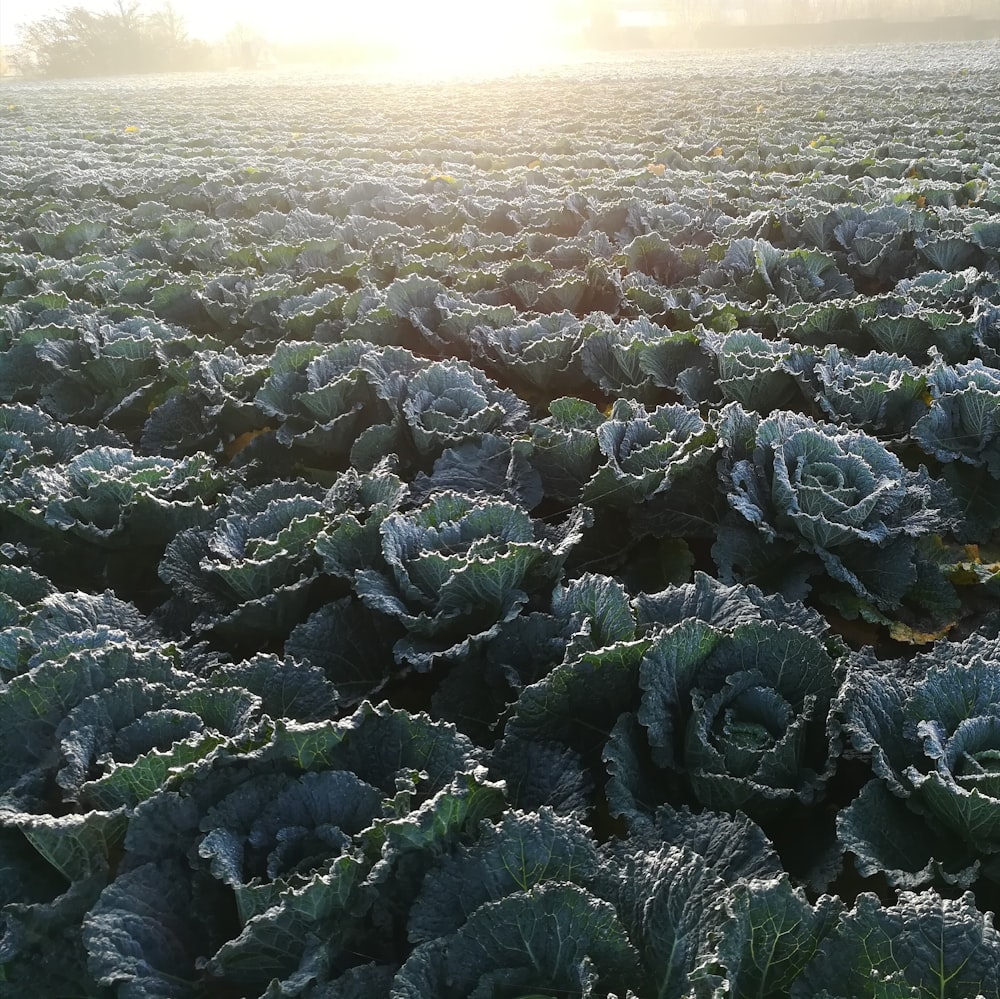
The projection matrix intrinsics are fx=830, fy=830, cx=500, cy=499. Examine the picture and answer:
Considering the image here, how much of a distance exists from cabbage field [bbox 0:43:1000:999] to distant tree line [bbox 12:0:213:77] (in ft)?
212

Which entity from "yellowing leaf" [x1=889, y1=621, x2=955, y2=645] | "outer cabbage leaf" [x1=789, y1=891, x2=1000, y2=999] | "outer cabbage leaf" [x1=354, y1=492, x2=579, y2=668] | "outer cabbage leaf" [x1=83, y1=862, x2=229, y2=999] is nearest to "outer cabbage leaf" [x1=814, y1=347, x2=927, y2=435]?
"yellowing leaf" [x1=889, y1=621, x2=955, y2=645]

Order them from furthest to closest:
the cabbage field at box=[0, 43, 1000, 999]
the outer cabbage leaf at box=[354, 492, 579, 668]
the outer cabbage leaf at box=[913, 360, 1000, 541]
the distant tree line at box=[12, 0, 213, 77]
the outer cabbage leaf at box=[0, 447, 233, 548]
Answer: the distant tree line at box=[12, 0, 213, 77]
the outer cabbage leaf at box=[913, 360, 1000, 541]
the outer cabbage leaf at box=[0, 447, 233, 548]
the outer cabbage leaf at box=[354, 492, 579, 668]
the cabbage field at box=[0, 43, 1000, 999]

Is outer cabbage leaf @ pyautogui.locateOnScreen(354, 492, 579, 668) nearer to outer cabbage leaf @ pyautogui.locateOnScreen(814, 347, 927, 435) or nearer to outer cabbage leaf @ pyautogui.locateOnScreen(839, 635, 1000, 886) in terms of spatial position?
outer cabbage leaf @ pyautogui.locateOnScreen(839, 635, 1000, 886)

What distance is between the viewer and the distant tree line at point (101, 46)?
56656mm

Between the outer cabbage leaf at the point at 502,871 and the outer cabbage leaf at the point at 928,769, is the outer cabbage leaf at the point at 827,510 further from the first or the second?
the outer cabbage leaf at the point at 502,871

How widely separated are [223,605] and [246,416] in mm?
1214

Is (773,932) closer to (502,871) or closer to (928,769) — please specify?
(502,871)

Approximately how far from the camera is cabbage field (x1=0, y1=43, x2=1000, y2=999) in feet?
4.64

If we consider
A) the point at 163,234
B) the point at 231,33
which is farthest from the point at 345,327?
the point at 231,33

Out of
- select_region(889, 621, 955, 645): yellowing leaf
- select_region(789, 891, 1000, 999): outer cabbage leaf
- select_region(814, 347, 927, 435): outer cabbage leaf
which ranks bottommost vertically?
select_region(889, 621, 955, 645): yellowing leaf

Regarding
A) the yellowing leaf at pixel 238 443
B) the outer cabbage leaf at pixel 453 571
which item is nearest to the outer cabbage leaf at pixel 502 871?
the outer cabbage leaf at pixel 453 571

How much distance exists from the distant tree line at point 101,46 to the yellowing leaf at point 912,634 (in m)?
68.3

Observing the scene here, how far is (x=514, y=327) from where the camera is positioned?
3.82 metres

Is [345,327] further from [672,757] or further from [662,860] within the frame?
[662,860]
